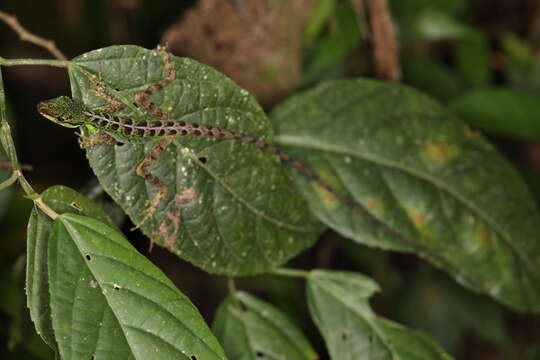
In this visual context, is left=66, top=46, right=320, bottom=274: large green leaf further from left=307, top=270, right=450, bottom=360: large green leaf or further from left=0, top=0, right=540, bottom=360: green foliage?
left=307, top=270, right=450, bottom=360: large green leaf

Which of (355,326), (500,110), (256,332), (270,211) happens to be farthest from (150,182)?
(500,110)

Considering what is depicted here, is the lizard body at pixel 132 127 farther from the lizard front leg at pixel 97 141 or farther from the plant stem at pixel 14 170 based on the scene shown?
the plant stem at pixel 14 170

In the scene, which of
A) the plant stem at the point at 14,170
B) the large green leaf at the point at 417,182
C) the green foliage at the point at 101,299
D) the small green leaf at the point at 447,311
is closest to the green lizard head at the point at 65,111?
the plant stem at the point at 14,170

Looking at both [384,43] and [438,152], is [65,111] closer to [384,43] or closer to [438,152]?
[438,152]

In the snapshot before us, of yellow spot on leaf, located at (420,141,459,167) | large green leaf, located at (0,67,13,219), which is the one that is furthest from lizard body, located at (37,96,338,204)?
yellow spot on leaf, located at (420,141,459,167)

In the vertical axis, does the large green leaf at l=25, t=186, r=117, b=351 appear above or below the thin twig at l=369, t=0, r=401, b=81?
above

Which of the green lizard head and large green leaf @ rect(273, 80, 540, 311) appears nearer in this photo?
the green lizard head
